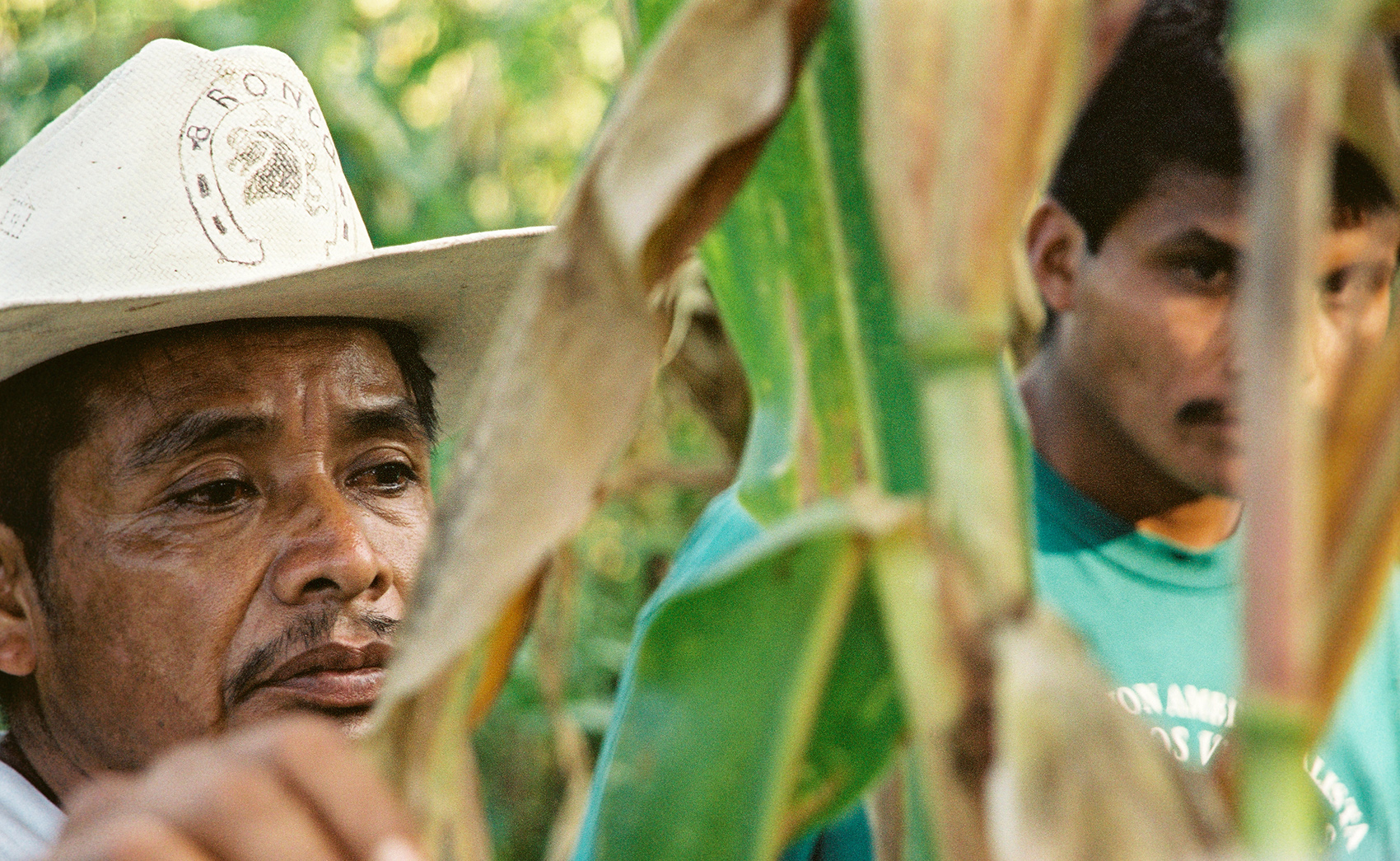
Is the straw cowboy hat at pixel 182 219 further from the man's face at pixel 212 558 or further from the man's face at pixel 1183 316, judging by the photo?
the man's face at pixel 1183 316

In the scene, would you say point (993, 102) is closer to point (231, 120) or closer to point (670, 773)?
point (670, 773)

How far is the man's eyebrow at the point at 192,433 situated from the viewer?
114 centimetres

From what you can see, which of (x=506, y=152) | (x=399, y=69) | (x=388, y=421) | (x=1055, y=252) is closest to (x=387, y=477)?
(x=388, y=421)

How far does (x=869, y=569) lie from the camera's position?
1.44 ft

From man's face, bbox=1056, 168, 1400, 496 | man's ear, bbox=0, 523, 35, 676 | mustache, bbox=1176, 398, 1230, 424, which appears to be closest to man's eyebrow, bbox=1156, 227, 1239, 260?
man's face, bbox=1056, 168, 1400, 496

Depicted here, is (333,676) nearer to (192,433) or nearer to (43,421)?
(192,433)

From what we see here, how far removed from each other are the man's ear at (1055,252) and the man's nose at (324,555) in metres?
0.66

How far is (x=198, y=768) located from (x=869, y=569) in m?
0.22

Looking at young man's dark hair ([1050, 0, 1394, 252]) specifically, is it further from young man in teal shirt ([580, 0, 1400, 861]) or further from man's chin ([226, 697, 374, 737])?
man's chin ([226, 697, 374, 737])

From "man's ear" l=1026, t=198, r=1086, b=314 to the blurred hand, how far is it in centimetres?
95

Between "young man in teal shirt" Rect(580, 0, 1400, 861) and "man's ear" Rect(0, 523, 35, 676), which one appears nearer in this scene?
"young man in teal shirt" Rect(580, 0, 1400, 861)

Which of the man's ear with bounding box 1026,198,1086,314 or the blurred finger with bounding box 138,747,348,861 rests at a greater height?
the man's ear with bounding box 1026,198,1086,314

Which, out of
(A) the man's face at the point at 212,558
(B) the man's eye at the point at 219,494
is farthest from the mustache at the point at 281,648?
(B) the man's eye at the point at 219,494

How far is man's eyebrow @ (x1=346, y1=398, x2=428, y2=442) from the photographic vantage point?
1206mm
